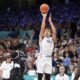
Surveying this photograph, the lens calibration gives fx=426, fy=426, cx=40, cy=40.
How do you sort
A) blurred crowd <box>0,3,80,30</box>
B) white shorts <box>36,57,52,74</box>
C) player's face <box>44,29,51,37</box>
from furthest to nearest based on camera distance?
blurred crowd <box>0,3,80,30</box>, white shorts <box>36,57,52,74</box>, player's face <box>44,29,51,37</box>

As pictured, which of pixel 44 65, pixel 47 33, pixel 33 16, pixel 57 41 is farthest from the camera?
pixel 33 16

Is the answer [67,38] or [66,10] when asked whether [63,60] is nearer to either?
[67,38]

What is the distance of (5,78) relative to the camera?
11.7m

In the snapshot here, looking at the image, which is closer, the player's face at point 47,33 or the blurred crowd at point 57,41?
the player's face at point 47,33

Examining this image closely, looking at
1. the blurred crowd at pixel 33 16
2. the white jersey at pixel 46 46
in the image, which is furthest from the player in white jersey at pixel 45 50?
the blurred crowd at pixel 33 16

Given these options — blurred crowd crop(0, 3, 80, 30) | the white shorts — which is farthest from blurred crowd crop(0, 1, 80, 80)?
the white shorts

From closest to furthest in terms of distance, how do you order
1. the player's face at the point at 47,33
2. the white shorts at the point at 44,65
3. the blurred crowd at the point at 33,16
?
the player's face at the point at 47,33, the white shorts at the point at 44,65, the blurred crowd at the point at 33,16

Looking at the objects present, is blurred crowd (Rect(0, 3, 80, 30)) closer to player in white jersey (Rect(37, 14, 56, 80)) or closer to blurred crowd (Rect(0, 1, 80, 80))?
blurred crowd (Rect(0, 1, 80, 80))

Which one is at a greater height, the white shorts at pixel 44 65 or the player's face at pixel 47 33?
the player's face at pixel 47 33

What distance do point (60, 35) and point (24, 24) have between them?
166 inches

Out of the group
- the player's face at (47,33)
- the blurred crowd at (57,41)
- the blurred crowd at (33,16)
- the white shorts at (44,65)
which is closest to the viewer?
the player's face at (47,33)

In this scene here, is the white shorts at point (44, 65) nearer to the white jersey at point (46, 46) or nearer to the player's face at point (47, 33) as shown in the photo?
the white jersey at point (46, 46)

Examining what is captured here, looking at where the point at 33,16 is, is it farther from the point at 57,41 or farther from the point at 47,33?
the point at 47,33

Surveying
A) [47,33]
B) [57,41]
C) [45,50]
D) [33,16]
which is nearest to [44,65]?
[45,50]
